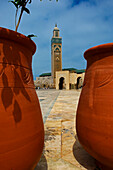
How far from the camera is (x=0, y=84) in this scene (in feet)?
2.64

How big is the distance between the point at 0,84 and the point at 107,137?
871mm

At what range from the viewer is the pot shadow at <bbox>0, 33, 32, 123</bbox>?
2.67 feet

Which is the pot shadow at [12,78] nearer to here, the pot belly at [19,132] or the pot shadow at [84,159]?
the pot belly at [19,132]

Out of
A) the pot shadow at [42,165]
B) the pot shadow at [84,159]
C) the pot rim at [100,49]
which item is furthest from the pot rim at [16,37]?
the pot shadow at [84,159]

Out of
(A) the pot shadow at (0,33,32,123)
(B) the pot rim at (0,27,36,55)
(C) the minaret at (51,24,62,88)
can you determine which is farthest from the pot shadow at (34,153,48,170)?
(C) the minaret at (51,24,62,88)

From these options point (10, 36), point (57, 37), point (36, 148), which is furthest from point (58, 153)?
point (57, 37)

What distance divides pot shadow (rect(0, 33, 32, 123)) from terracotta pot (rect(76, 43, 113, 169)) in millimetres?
556

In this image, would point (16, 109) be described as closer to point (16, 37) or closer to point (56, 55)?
point (16, 37)

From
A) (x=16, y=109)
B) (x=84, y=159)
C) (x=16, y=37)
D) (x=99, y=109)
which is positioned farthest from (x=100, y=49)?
(x=84, y=159)

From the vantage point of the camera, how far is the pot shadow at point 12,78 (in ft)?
2.67

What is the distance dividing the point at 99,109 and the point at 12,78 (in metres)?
0.72

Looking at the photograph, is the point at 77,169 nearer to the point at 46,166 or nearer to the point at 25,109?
the point at 46,166

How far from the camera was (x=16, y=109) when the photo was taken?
0.83 metres

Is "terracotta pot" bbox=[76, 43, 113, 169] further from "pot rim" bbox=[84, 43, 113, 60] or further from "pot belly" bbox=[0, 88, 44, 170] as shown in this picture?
"pot belly" bbox=[0, 88, 44, 170]
